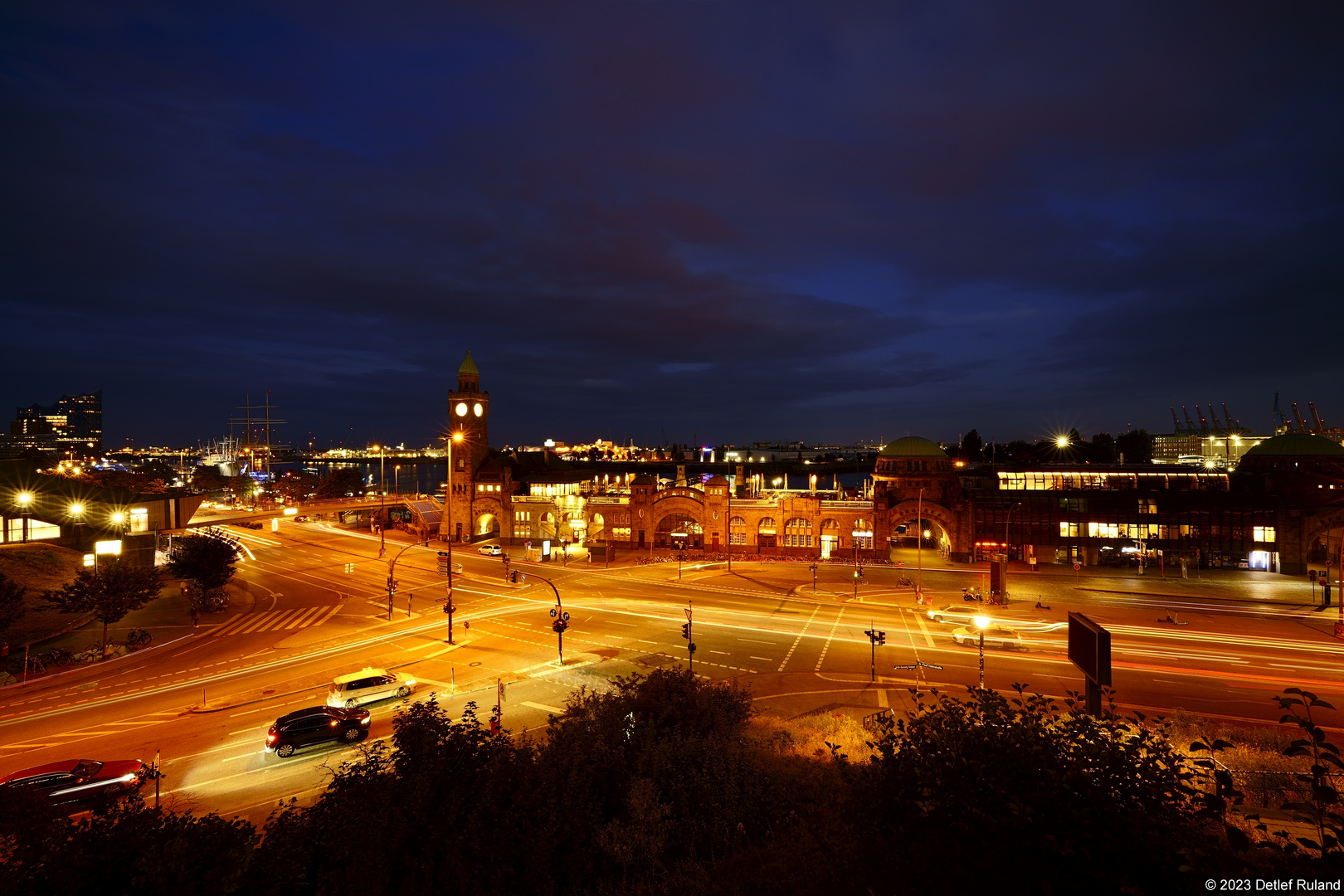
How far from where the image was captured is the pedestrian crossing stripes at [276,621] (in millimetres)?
50031

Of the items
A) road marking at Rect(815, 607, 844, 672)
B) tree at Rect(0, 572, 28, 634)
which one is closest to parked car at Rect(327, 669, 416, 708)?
tree at Rect(0, 572, 28, 634)

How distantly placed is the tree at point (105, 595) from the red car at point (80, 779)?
2077 cm

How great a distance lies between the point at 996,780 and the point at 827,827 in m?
4.71

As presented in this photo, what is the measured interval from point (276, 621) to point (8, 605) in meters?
16.6

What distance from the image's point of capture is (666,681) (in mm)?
24375

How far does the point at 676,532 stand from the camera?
8225cm

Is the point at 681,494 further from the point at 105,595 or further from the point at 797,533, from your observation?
the point at 105,595

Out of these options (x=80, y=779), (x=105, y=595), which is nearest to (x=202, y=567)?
(x=105, y=595)

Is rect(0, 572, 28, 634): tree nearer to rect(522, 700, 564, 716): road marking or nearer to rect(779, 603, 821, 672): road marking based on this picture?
rect(522, 700, 564, 716): road marking

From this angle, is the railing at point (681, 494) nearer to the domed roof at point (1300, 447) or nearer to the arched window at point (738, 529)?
the arched window at point (738, 529)

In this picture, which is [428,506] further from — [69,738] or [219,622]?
[69,738]

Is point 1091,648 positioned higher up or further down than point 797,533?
higher up

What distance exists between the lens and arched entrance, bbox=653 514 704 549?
81.4 meters

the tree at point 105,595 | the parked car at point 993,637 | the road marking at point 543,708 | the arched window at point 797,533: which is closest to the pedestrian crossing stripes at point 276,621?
the tree at point 105,595
